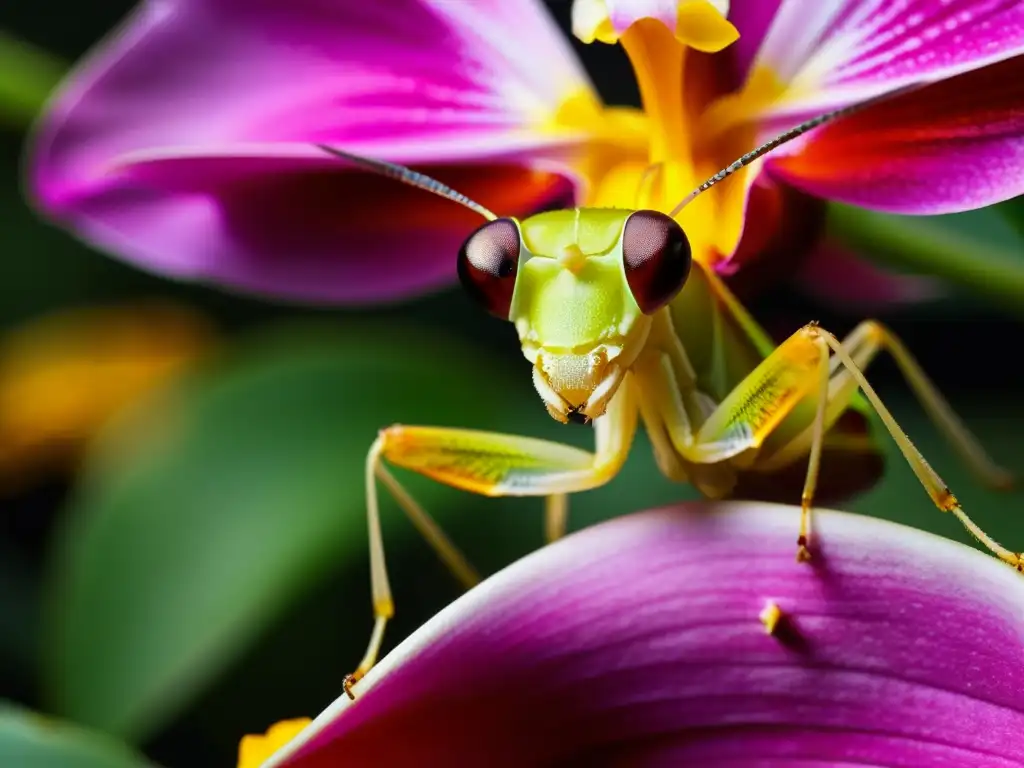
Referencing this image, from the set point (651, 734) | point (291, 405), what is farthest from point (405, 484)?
point (651, 734)

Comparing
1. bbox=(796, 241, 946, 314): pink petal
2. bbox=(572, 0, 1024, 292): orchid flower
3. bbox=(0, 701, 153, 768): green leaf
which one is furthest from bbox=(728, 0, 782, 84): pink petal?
bbox=(0, 701, 153, 768): green leaf

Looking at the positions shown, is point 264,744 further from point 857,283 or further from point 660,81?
point 857,283

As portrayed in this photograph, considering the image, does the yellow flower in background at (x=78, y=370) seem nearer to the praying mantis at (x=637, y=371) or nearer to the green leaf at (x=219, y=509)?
the green leaf at (x=219, y=509)

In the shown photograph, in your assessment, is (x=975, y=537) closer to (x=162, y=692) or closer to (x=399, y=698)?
(x=399, y=698)

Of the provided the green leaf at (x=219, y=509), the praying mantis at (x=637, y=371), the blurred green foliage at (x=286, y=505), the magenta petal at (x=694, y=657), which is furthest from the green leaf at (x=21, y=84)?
the magenta petal at (x=694, y=657)

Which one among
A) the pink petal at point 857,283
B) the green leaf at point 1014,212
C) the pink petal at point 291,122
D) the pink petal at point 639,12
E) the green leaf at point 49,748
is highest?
the pink petal at point 291,122

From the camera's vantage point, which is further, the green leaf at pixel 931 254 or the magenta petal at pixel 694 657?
the green leaf at pixel 931 254
